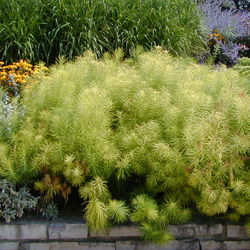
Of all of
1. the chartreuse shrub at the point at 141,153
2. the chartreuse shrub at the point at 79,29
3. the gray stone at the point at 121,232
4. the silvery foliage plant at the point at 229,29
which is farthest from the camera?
the silvery foliage plant at the point at 229,29

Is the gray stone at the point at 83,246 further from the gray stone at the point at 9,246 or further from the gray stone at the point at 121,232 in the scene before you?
the gray stone at the point at 9,246

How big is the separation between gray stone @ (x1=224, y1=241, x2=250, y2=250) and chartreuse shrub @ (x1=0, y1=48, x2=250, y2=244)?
0.18 m

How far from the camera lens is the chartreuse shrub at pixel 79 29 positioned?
472cm

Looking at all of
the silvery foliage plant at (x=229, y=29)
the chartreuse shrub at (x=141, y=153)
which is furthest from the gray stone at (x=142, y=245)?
the silvery foliage plant at (x=229, y=29)

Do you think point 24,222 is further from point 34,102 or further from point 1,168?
point 34,102

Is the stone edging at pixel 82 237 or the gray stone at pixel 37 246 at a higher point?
the stone edging at pixel 82 237

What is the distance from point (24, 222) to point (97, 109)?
913mm

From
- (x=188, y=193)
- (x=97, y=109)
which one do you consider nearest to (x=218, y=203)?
(x=188, y=193)

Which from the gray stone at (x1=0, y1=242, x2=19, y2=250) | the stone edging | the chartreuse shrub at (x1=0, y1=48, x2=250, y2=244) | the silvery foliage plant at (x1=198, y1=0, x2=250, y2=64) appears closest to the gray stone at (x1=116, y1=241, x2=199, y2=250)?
the stone edging

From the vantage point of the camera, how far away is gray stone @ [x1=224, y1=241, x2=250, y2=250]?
2.33m

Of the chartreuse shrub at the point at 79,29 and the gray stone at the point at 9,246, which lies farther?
the chartreuse shrub at the point at 79,29

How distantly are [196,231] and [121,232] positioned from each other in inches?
19.9

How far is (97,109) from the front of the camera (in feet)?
7.51

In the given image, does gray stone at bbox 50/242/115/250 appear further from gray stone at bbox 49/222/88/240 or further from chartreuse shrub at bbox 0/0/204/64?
chartreuse shrub at bbox 0/0/204/64
